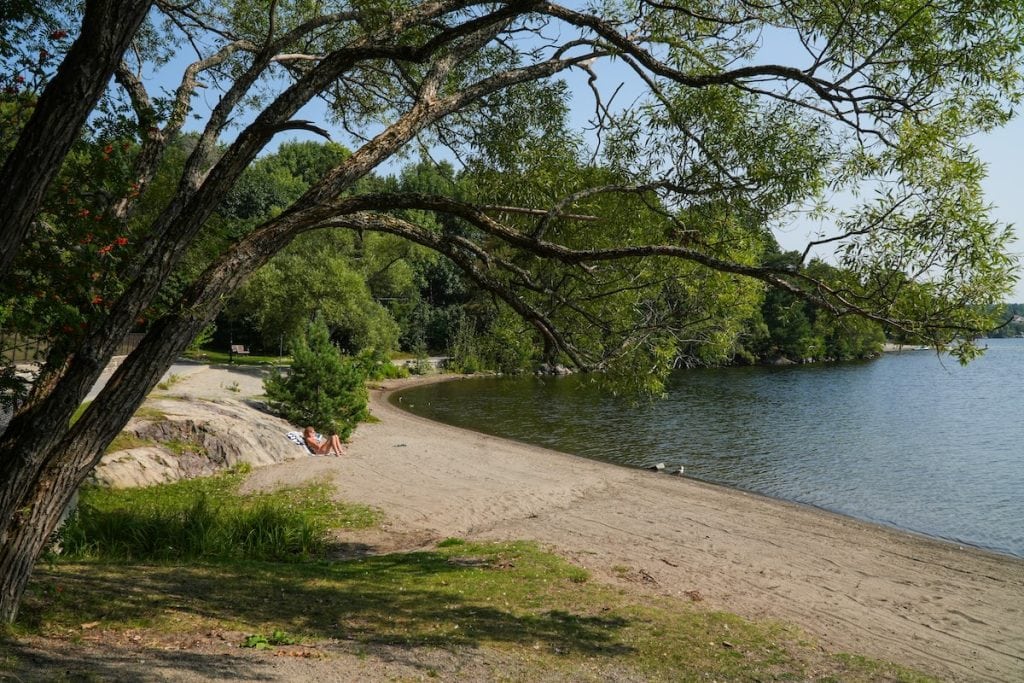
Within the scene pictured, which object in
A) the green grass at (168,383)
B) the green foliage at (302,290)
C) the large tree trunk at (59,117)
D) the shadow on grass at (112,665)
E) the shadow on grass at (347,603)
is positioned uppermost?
the green foliage at (302,290)

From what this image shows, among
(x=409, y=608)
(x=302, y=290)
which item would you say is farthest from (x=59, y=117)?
(x=302, y=290)

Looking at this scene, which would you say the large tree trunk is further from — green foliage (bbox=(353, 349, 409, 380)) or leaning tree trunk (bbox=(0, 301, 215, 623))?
green foliage (bbox=(353, 349, 409, 380))

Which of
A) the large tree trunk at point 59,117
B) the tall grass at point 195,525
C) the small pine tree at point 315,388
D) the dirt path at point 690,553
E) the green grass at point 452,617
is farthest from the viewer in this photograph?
the small pine tree at point 315,388

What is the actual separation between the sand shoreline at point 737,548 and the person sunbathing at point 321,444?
813mm

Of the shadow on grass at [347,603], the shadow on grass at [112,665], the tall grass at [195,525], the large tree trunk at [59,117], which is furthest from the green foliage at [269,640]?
the large tree trunk at [59,117]

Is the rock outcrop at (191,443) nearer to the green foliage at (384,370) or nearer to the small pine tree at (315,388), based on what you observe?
the small pine tree at (315,388)

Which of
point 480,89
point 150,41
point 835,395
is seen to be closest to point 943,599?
point 480,89

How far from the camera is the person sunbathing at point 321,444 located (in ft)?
61.8

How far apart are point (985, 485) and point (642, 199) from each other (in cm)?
1708

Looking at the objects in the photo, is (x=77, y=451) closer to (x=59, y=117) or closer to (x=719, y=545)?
(x=59, y=117)

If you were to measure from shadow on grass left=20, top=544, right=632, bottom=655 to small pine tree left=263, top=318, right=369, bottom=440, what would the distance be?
11.0m

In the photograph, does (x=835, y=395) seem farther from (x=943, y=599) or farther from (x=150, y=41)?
(x=150, y=41)

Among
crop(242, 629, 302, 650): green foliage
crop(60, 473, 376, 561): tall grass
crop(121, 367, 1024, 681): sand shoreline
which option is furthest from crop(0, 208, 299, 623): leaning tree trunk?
crop(121, 367, 1024, 681): sand shoreline

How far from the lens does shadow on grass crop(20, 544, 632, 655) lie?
6.48 metres
